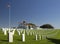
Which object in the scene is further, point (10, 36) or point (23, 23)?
point (23, 23)

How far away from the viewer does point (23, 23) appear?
10625cm

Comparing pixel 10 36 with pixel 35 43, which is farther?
pixel 35 43

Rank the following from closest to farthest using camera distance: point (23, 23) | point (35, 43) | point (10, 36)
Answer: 1. point (10, 36)
2. point (35, 43)
3. point (23, 23)

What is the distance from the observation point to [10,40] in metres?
16.6

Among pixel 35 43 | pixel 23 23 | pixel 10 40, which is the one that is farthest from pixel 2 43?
pixel 23 23

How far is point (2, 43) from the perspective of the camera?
648 inches

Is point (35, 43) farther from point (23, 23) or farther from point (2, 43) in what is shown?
point (23, 23)

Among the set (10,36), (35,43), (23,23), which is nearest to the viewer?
(10,36)

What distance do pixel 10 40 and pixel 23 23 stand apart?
8965 centimetres

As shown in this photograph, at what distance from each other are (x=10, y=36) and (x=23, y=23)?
90.1 meters

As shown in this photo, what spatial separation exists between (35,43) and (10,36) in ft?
8.68

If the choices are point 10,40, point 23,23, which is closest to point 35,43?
point 10,40

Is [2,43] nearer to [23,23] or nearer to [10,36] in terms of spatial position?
[10,36]

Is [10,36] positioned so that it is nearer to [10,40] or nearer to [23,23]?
[10,40]
